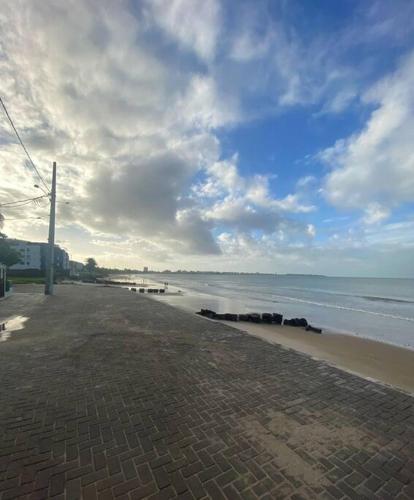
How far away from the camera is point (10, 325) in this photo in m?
10.0

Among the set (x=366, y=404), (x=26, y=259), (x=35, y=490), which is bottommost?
(x=366, y=404)

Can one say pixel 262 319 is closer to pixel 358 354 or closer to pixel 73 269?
pixel 358 354

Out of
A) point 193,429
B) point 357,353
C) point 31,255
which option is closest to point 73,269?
point 31,255

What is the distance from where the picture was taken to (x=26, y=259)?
279ft

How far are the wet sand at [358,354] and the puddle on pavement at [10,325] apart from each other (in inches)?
372

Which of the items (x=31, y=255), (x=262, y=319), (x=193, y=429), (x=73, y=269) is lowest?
(x=262, y=319)

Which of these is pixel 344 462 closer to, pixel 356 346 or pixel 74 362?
pixel 74 362

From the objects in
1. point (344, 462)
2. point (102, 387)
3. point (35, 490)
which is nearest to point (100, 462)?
point (35, 490)

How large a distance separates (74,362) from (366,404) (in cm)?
658

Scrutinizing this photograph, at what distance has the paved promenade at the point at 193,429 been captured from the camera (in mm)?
2814

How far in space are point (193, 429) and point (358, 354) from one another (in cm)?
1036

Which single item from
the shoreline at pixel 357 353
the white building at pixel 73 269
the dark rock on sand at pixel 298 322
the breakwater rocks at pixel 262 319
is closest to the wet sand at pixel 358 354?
the shoreline at pixel 357 353

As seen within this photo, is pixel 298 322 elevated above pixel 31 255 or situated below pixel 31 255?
below

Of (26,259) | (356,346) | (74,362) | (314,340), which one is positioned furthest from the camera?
(26,259)
